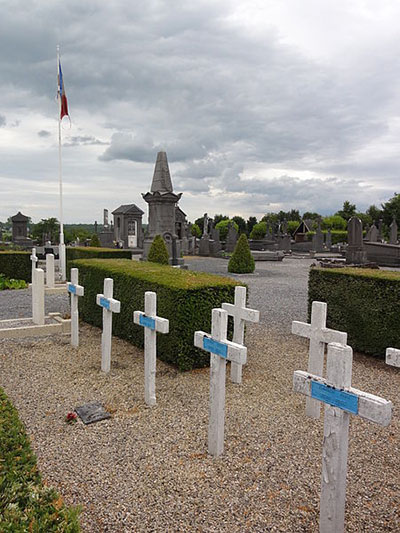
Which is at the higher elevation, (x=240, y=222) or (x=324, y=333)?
(x=240, y=222)

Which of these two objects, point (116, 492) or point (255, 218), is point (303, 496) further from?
point (255, 218)

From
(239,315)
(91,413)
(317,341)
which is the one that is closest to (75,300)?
(91,413)

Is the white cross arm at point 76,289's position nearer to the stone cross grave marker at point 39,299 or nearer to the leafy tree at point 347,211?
the stone cross grave marker at point 39,299

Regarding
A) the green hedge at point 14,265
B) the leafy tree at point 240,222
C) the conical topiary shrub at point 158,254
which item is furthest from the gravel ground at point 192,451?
the leafy tree at point 240,222

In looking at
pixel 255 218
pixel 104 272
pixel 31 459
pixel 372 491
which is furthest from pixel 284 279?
pixel 255 218

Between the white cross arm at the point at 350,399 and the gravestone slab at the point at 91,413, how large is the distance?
2.51 metres

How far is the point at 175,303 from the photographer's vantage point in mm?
Answer: 5984

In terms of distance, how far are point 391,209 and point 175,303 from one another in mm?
62844

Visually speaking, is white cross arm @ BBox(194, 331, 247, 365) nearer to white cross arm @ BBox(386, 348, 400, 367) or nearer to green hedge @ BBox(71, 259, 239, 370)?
white cross arm @ BBox(386, 348, 400, 367)

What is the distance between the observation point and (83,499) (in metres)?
3.16

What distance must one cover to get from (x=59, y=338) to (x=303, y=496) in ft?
19.4

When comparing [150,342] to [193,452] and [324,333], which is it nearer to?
[193,452]

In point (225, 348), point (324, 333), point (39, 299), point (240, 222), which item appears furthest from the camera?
point (240, 222)

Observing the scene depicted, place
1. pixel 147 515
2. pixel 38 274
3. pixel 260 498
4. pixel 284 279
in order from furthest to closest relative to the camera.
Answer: pixel 284 279, pixel 38 274, pixel 260 498, pixel 147 515
